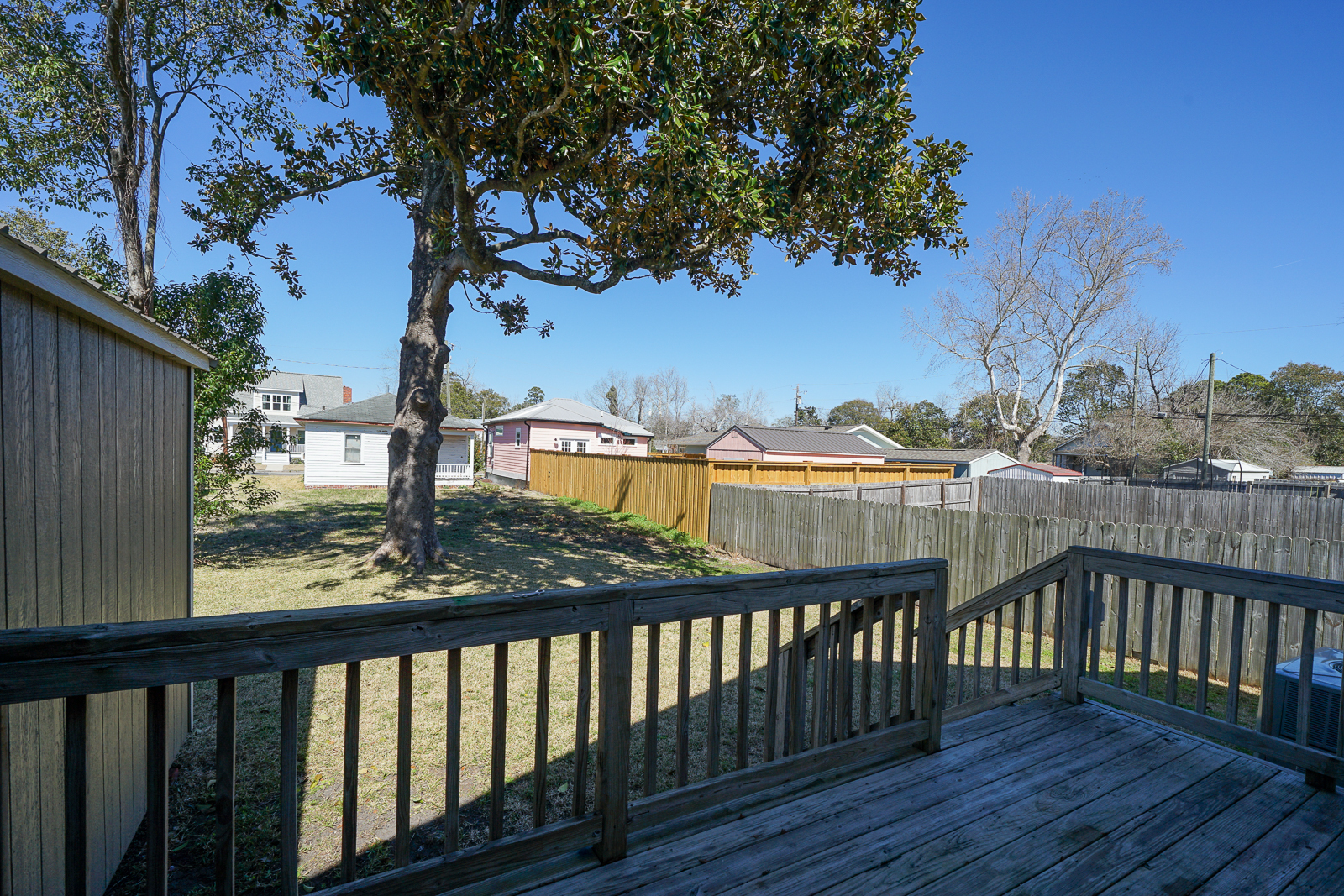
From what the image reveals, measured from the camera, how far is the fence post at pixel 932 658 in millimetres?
2848

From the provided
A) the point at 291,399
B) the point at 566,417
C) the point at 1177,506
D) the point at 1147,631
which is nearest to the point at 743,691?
the point at 1147,631

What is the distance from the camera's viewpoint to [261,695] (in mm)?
4953

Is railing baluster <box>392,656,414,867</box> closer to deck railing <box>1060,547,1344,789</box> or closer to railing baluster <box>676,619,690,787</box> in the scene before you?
railing baluster <box>676,619,690,787</box>

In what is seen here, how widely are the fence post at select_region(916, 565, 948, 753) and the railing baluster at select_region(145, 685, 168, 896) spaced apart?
8.88ft

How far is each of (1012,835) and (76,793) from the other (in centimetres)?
284

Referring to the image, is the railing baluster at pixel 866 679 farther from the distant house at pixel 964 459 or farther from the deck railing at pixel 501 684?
the distant house at pixel 964 459

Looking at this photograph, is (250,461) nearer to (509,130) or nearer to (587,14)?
(509,130)

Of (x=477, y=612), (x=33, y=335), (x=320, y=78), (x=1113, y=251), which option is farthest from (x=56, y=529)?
(x=1113, y=251)

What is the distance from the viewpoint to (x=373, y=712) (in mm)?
4684

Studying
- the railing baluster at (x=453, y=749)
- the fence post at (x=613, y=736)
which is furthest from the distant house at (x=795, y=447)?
the railing baluster at (x=453, y=749)

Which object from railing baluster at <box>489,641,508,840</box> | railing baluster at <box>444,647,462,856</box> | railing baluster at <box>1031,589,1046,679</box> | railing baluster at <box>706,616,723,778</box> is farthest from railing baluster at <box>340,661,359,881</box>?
railing baluster at <box>1031,589,1046,679</box>

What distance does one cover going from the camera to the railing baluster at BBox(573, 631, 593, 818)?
1.96 meters

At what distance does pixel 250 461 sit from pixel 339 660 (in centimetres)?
1058

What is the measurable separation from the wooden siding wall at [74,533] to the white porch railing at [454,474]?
21.9m
